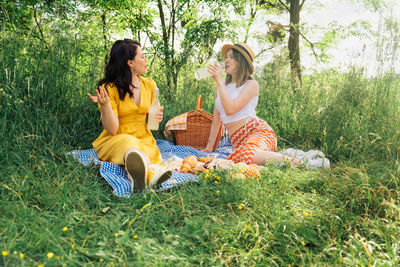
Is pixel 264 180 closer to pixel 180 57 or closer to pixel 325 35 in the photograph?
pixel 180 57

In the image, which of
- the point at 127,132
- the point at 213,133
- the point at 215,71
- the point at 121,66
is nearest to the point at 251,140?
the point at 213,133

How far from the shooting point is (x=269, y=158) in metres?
2.86

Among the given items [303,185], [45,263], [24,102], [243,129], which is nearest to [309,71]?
[243,129]

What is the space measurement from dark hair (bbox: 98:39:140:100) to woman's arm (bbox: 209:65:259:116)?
82cm

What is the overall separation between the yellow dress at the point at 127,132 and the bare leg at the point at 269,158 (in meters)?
0.92

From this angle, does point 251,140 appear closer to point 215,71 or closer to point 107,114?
point 215,71

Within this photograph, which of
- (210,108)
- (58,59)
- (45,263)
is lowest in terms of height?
(45,263)

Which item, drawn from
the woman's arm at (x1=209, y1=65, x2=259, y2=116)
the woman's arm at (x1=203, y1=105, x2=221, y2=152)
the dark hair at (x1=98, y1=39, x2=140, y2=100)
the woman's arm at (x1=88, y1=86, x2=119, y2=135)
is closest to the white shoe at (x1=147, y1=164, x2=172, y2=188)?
the woman's arm at (x1=88, y1=86, x2=119, y2=135)

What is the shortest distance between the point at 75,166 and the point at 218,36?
4709 millimetres

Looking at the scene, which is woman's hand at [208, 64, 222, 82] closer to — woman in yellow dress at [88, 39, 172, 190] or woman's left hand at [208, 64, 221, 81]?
woman's left hand at [208, 64, 221, 81]

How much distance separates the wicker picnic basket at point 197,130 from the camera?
3.70m

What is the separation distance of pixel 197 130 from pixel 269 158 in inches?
45.0

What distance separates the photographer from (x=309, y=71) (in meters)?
5.53

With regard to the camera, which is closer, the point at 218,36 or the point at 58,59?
the point at 58,59
